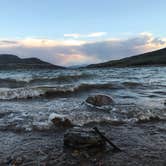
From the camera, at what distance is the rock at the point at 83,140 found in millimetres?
6992

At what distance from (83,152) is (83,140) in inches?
14.0

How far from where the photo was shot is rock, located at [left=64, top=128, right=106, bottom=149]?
22.9 ft

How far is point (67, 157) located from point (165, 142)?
2927 mm

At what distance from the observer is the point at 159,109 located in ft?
40.3

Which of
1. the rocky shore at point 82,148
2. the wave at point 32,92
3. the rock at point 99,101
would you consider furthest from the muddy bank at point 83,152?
the wave at point 32,92

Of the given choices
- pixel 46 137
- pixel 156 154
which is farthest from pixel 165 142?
pixel 46 137

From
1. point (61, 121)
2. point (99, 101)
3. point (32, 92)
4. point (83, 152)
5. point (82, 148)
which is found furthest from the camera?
point (32, 92)

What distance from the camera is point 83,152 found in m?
6.77

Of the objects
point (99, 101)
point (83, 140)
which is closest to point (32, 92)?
point (99, 101)

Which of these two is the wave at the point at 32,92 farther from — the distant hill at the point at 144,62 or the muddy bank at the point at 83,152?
the distant hill at the point at 144,62

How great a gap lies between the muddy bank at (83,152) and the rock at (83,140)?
222 mm

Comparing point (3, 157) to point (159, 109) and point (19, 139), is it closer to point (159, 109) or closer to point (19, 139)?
point (19, 139)

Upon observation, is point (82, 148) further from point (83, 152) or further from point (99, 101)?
point (99, 101)

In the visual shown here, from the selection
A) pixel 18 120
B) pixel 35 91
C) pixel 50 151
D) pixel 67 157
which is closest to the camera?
pixel 67 157
